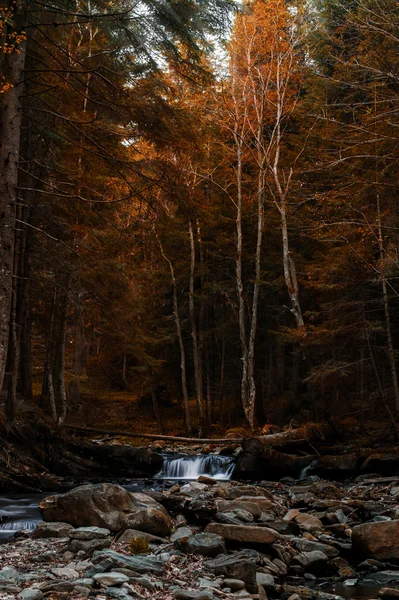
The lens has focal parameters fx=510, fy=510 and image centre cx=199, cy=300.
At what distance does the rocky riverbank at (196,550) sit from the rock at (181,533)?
0.03 meters

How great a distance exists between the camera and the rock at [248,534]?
611cm

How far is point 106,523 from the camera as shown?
6328 mm

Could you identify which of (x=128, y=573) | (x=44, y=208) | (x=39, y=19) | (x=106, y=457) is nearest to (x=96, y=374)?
(x=106, y=457)

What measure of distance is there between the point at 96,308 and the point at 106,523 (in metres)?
8.62

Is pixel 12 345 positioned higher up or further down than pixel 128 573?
higher up

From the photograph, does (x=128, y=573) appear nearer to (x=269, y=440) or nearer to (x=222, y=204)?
(x=269, y=440)

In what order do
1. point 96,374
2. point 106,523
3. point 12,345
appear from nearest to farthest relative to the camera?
point 106,523 → point 12,345 → point 96,374

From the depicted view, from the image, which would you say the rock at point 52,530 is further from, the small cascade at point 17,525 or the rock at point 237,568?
the rock at point 237,568

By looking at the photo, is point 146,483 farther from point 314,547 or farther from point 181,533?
point 314,547

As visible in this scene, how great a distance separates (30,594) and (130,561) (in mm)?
1337

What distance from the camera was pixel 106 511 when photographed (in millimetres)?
6500

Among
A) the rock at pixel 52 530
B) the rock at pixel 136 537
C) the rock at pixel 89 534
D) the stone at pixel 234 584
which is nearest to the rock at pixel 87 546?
the rock at pixel 89 534

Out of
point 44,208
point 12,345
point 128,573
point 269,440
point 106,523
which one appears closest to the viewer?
point 128,573

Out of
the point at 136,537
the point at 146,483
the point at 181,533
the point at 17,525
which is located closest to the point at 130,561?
the point at 136,537
